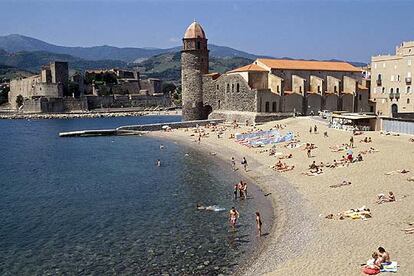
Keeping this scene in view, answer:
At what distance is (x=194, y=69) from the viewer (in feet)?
173

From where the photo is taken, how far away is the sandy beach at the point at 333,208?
12.6m

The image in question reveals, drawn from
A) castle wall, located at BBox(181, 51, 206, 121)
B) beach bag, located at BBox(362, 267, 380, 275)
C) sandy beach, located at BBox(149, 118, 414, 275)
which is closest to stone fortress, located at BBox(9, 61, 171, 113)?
castle wall, located at BBox(181, 51, 206, 121)

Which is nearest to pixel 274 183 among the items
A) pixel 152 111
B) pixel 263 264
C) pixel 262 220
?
pixel 262 220

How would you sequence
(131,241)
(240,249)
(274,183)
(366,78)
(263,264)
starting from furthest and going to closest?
(366,78) < (274,183) < (131,241) < (240,249) < (263,264)

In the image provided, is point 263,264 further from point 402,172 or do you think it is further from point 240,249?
point 402,172

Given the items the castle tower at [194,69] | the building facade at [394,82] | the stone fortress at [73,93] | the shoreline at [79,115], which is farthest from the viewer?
the stone fortress at [73,93]

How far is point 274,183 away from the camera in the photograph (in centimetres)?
2339

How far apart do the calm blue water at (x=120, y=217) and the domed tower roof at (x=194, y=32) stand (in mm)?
19831

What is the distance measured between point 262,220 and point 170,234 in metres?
3.55

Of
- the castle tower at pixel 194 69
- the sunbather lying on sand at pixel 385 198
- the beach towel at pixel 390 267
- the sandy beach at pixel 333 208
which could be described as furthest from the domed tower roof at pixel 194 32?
the beach towel at pixel 390 267

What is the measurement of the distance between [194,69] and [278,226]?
37816 millimetres

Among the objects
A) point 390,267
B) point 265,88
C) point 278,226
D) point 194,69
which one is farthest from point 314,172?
point 194,69

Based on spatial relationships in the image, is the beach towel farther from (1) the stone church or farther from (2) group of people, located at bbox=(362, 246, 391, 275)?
(1) the stone church

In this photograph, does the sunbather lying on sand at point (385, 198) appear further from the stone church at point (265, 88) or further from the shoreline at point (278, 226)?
the stone church at point (265, 88)
